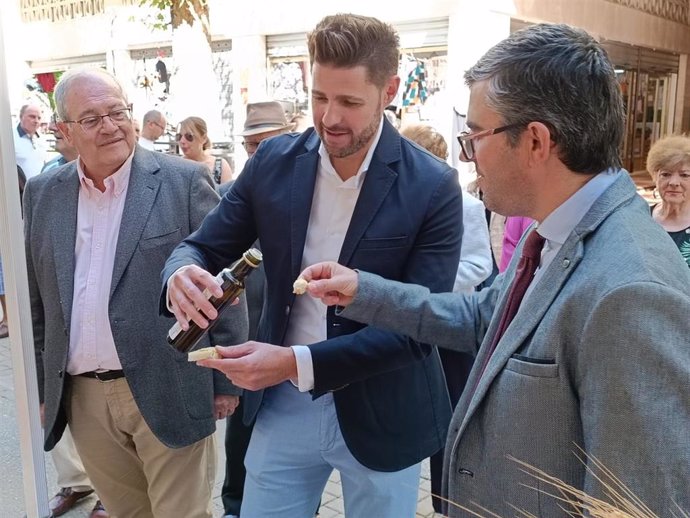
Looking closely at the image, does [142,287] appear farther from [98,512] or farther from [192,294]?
[98,512]

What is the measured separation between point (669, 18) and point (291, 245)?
54.6 ft

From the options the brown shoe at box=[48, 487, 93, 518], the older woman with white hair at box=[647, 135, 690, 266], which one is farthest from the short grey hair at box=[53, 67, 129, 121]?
the older woman with white hair at box=[647, 135, 690, 266]

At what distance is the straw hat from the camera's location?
430 centimetres

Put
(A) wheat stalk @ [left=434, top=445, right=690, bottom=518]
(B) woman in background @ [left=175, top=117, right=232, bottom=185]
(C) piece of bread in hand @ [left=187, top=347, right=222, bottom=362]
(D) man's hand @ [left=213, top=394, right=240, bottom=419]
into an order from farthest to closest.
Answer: (B) woman in background @ [left=175, top=117, right=232, bottom=185], (D) man's hand @ [left=213, top=394, right=240, bottom=419], (C) piece of bread in hand @ [left=187, top=347, right=222, bottom=362], (A) wheat stalk @ [left=434, top=445, right=690, bottom=518]

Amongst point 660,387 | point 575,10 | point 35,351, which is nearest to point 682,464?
point 660,387

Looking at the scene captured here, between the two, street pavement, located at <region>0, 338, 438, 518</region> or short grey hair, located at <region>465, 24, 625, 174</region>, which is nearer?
short grey hair, located at <region>465, 24, 625, 174</region>

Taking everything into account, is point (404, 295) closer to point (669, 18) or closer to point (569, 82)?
point (569, 82)

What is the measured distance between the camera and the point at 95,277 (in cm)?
252

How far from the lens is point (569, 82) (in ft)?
4.29

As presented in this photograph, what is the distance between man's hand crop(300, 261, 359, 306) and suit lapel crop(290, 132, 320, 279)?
325mm

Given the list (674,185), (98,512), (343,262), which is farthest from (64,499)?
(674,185)

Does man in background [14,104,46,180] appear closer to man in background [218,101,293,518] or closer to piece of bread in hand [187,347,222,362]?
man in background [218,101,293,518]

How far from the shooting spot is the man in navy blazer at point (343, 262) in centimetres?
188

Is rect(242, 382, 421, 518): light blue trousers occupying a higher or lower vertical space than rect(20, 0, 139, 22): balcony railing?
lower
